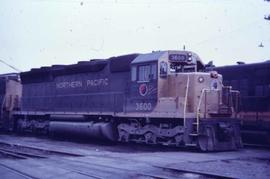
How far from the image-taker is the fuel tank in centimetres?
1647

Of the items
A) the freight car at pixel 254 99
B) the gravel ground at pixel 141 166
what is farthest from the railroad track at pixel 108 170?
the freight car at pixel 254 99

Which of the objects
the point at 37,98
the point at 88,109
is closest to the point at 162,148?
the point at 88,109

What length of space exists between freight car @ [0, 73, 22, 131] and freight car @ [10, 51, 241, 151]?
585 cm

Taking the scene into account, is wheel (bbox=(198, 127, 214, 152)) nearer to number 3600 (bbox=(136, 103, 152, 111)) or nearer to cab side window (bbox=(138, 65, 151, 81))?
number 3600 (bbox=(136, 103, 152, 111))

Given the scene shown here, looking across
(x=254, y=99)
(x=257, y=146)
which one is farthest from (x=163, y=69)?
(x=257, y=146)

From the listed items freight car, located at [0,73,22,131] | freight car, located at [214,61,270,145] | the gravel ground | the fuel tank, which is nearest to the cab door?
the fuel tank

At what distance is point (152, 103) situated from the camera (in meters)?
14.6

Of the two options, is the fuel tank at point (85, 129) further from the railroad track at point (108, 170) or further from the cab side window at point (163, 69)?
the railroad track at point (108, 170)

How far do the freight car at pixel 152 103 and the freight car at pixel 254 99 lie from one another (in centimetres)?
178

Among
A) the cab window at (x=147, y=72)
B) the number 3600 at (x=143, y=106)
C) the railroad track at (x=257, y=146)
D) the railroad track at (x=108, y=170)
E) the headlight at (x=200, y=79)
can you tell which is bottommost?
the railroad track at (x=108, y=170)

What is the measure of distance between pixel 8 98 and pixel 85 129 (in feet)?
29.5

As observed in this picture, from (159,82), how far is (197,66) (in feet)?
5.75

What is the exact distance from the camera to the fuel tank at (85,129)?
54.0 ft

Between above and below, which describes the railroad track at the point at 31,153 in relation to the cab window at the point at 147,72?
below
